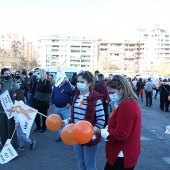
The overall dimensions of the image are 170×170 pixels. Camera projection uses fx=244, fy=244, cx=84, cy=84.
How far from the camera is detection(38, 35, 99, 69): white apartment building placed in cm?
12494

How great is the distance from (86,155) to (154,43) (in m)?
135

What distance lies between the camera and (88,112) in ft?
9.93

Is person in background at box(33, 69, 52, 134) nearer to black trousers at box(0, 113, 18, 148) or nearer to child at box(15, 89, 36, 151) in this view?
child at box(15, 89, 36, 151)

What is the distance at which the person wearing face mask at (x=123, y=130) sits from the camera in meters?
2.30

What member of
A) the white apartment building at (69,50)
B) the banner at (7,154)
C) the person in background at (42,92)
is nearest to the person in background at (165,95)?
the person in background at (42,92)

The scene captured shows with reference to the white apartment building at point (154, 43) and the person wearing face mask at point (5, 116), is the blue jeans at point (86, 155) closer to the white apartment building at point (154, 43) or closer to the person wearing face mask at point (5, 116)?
the person wearing face mask at point (5, 116)

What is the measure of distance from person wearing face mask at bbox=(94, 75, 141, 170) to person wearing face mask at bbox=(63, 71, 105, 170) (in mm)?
489

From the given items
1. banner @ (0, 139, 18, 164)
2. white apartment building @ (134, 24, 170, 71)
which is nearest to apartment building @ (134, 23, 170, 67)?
white apartment building @ (134, 24, 170, 71)

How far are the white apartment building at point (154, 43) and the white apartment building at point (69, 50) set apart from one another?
25922mm

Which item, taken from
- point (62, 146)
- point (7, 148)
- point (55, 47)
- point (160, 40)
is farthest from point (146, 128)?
point (160, 40)

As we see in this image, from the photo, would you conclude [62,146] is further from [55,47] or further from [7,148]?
[55,47]

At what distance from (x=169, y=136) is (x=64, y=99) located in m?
3.52

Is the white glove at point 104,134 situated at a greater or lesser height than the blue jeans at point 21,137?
greater

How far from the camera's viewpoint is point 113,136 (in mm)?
2367
